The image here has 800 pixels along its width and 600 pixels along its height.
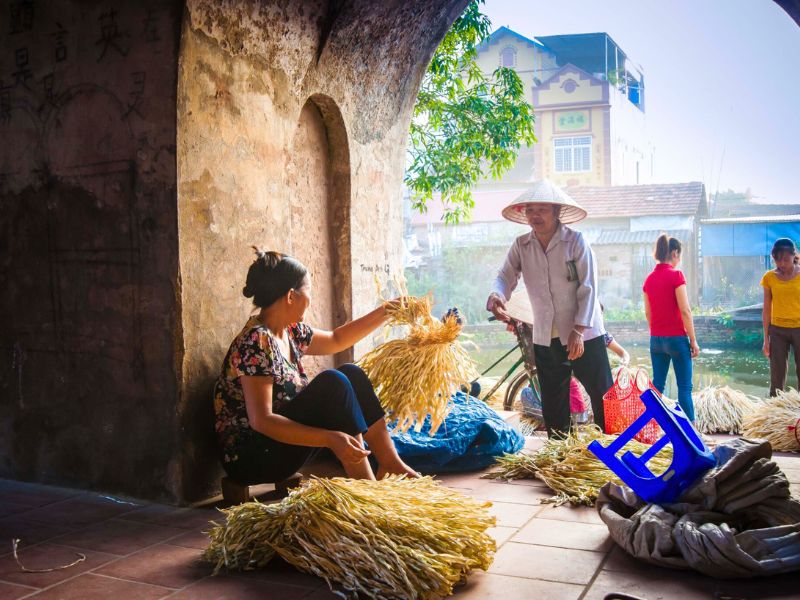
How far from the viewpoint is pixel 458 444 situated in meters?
4.21

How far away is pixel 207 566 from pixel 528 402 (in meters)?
4.41

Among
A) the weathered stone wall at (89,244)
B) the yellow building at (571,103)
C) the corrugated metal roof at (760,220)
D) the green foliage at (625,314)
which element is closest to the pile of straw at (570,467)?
the weathered stone wall at (89,244)

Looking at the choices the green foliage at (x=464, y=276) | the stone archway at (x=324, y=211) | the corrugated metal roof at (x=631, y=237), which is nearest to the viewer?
the stone archway at (x=324, y=211)

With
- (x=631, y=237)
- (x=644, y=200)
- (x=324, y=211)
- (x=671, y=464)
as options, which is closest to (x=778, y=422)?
(x=671, y=464)

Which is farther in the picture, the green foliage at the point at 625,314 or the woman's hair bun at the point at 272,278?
the green foliage at the point at 625,314

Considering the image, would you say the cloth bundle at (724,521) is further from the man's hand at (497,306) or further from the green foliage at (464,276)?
the green foliage at (464,276)

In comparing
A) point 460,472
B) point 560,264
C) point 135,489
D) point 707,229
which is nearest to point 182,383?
point 135,489

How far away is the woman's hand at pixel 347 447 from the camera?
9.98ft

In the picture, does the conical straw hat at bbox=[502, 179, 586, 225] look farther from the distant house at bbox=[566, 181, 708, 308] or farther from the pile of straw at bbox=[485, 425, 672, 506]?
the distant house at bbox=[566, 181, 708, 308]

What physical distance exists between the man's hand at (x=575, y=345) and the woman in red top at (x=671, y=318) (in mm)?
1490

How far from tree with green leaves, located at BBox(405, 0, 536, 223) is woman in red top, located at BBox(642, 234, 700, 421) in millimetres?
4398

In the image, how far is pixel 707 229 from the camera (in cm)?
2169

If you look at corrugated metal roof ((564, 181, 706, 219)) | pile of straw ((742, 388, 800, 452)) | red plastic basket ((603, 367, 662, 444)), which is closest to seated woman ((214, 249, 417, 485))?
red plastic basket ((603, 367, 662, 444))

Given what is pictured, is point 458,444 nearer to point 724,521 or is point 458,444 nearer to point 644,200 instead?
point 724,521
